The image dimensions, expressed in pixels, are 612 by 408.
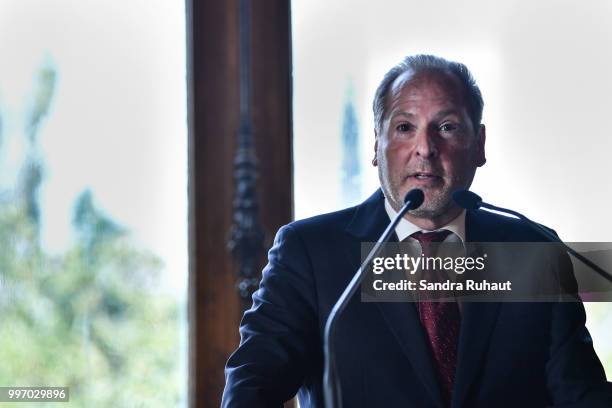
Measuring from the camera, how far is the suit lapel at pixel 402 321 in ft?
5.17

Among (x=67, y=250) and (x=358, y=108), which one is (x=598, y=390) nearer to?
(x=358, y=108)

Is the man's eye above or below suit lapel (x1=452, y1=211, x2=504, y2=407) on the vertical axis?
above

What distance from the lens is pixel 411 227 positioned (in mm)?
1747

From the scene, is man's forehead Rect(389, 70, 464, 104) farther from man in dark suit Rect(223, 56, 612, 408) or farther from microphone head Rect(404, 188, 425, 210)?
microphone head Rect(404, 188, 425, 210)

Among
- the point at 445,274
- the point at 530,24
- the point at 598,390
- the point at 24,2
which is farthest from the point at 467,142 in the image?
the point at 24,2

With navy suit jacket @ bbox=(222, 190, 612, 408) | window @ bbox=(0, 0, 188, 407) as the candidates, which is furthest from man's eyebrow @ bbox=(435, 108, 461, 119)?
window @ bbox=(0, 0, 188, 407)

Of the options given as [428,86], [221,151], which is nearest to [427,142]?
[428,86]

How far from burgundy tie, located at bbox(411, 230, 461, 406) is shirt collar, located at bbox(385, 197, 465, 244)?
0.09 m

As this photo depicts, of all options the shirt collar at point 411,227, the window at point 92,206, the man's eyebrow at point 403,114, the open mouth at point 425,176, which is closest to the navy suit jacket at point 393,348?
the shirt collar at point 411,227

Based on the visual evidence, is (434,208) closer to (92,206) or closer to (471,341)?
(471,341)

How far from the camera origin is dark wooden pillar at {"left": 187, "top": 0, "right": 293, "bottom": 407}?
6.79 feet

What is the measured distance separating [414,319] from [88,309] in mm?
895

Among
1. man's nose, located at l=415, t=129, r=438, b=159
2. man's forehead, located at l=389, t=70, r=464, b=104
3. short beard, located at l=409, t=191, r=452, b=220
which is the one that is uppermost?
man's forehead, located at l=389, t=70, r=464, b=104

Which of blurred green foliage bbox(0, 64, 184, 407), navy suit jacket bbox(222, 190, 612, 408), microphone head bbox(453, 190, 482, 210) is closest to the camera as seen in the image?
navy suit jacket bbox(222, 190, 612, 408)
